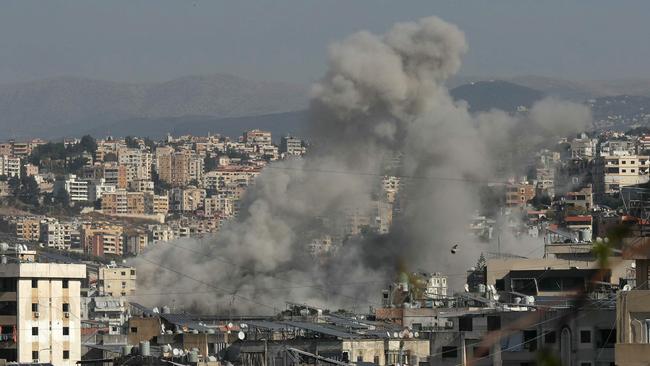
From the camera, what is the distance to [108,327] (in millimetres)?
50469

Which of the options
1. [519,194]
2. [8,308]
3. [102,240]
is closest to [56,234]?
[102,240]

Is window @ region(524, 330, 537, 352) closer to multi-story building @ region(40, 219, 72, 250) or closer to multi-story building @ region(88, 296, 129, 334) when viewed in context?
multi-story building @ region(88, 296, 129, 334)

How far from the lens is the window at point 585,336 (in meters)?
21.8

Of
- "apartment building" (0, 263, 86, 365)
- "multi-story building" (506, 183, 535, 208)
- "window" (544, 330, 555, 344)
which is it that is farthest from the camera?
"multi-story building" (506, 183, 535, 208)

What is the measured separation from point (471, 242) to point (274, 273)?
6.92 metres

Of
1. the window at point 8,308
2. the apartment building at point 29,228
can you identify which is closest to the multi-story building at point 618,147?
the apartment building at point 29,228

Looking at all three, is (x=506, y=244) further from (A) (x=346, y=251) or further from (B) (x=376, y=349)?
(B) (x=376, y=349)

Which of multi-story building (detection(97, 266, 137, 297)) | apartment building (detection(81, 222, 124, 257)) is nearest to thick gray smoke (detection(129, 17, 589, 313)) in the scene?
multi-story building (detection(97, 266, 137, 297))

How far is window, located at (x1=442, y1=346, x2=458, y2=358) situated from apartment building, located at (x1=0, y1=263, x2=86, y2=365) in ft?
50.2

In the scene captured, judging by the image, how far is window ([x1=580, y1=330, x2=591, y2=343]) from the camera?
21.8m

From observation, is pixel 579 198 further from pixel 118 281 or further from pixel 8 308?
pixel 8 308

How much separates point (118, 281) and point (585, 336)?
73080 mm

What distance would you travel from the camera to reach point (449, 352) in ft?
90.9

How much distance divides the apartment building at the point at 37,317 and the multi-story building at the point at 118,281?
4564cm
